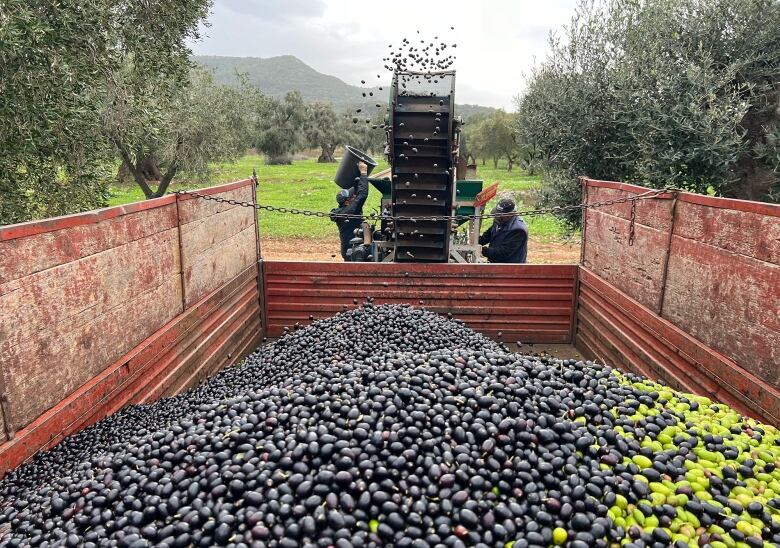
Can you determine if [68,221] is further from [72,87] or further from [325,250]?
[325,250]

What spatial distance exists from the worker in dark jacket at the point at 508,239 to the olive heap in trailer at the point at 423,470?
423 cm

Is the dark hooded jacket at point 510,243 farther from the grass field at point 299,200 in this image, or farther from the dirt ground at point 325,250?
the dirt ground at point 325,250

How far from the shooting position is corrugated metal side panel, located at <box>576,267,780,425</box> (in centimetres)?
359

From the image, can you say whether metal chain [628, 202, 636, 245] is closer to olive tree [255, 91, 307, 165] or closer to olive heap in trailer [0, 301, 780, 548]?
olive heap in trailer [0, 301, 780, 548]

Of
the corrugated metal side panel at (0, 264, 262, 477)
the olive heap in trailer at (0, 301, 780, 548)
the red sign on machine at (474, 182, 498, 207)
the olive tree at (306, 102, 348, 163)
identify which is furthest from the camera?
the olive tree at (306, 102, 348, 163)

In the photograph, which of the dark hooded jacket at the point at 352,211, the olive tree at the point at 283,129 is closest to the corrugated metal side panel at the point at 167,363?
the dark hooded jacket at the point at 352,211

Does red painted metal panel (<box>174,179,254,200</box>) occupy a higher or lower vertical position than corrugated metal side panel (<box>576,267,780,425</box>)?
higher

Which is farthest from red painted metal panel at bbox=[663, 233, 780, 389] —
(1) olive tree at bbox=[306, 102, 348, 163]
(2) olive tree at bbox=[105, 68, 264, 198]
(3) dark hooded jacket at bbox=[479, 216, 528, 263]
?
(1) olive tree at bbox=[306, 102, 348, 163]

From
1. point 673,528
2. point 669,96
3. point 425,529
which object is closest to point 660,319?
point 673,528

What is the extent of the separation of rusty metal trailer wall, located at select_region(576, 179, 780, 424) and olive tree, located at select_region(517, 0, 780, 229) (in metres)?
3.41

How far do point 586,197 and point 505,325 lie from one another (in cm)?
204

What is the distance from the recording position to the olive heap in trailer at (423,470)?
233 cm

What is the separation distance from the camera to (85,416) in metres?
3.56

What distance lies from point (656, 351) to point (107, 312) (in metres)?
4.91
